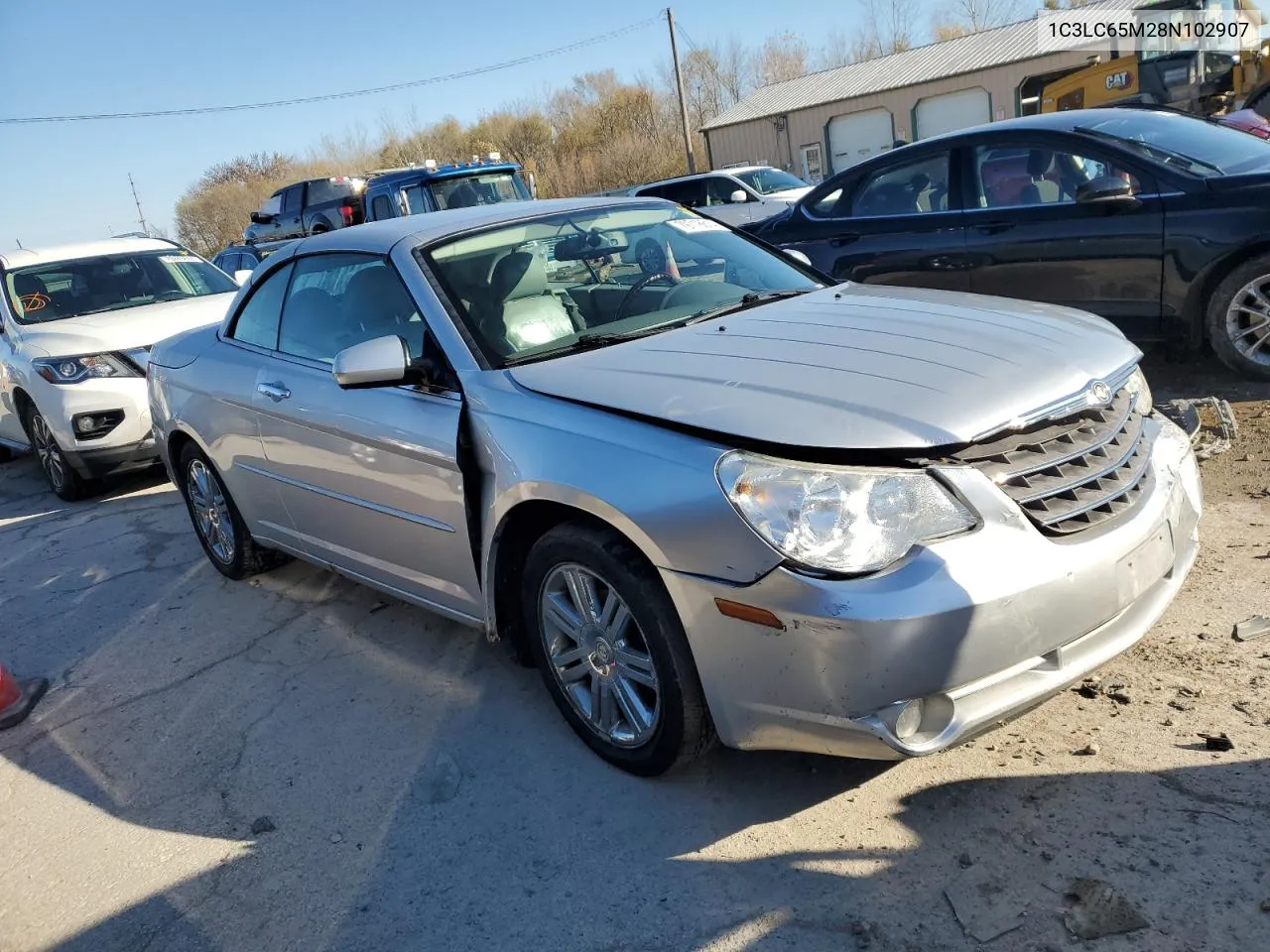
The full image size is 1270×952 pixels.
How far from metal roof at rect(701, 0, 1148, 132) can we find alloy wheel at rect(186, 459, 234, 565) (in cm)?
3286

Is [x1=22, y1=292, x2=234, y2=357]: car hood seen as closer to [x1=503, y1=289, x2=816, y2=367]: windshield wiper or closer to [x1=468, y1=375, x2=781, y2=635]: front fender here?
[x1=503, y1=289, x2=816, y2=367]: windshield wiper

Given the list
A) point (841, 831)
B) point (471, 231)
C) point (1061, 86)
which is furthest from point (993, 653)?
point (1061, 86)

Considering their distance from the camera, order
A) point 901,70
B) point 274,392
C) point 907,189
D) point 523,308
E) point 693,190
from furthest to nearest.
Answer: point 901,70, point 693,190, point 907,189, point 274,392, point 523,308

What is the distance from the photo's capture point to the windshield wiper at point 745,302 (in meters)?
3.55

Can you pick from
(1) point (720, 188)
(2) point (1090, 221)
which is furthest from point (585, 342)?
(1) point (720, 188)

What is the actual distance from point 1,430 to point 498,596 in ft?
23.0

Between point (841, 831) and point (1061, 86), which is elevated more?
point (1061, 86)

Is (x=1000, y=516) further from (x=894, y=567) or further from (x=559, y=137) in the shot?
(x=559, y=137)

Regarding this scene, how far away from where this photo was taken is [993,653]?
235 centimetres

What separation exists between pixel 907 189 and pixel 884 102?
32.0 m

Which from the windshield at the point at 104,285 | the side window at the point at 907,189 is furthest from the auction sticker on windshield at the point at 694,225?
the windshield at the point at 104,285

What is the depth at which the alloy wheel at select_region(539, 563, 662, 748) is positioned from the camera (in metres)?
2.87

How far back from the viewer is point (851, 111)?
121 feet

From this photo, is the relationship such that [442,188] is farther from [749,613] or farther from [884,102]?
[884,102]
